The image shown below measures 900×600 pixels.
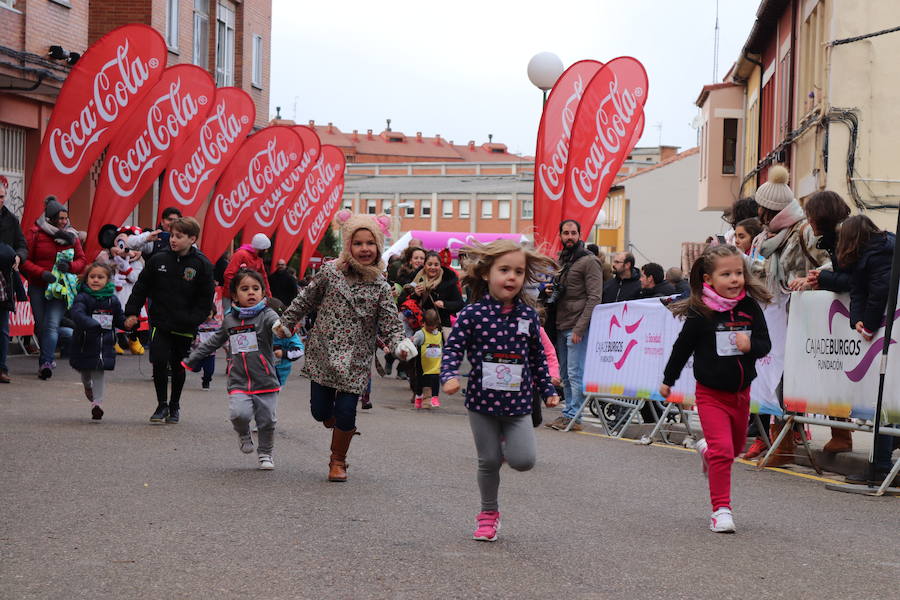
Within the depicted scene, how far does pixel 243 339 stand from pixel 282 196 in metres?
16.9

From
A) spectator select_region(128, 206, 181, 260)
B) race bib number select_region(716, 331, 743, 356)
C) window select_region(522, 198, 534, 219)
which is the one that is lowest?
race bib number select_region(716, 331, 743, 356)

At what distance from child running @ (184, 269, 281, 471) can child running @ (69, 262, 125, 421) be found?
2118 mm

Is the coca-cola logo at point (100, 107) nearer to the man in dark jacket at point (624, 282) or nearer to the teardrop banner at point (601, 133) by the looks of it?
the teardrop banner at point (601, 133)

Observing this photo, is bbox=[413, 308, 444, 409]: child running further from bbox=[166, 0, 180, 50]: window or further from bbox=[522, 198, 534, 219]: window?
bbox=[522, 198, 534, 219]: window

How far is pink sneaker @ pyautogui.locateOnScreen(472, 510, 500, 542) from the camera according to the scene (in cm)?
654

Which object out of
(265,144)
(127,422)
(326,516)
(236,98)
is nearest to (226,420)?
(127,422)

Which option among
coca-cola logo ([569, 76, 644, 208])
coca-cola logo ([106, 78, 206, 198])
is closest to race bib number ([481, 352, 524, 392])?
coca-cola logo ([569, 76, 644, 208])

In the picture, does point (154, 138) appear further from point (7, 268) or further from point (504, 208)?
point (504, 208)

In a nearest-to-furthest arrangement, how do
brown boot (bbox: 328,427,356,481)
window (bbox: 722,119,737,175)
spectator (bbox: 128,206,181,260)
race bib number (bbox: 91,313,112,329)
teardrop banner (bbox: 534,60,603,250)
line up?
1. brown boot (bbox: 328,427,356,481)
2. race bib number (bbox: 91,313,112,329)
3. spectator (bbox: 128,206,181,260)
4. teardrop banner (bbox: 534,60,603,250)
5. window (bbox: 722,119,737,175)

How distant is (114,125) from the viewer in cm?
1802

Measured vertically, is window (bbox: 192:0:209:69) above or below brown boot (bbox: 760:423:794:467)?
above

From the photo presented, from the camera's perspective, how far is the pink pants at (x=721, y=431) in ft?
23.8

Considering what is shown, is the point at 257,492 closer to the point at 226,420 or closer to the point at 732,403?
the point at 732,403

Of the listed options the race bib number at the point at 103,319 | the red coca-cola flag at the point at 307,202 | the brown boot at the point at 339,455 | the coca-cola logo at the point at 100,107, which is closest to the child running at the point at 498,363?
the brown boot at the point at 339,455
